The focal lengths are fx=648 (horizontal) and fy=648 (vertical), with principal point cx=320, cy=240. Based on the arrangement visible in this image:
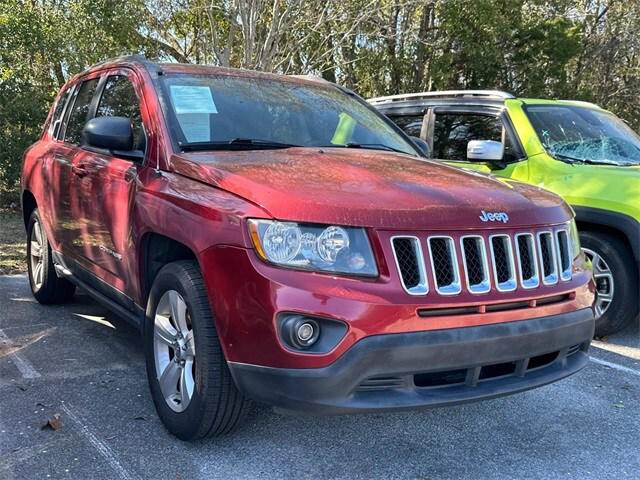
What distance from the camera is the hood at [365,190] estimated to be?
8.38ft

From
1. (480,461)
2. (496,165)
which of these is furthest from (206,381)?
(496,165)

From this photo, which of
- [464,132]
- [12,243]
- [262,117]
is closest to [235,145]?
[262,117]

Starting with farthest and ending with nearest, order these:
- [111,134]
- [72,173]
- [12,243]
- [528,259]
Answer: [12,243] → [72,173] → [111,134] → [528,259]

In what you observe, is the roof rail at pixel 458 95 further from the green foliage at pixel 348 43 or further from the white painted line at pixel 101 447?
the green foliage at pixel 348 43

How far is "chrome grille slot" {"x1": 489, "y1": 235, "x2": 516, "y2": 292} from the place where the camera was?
2.73 metres

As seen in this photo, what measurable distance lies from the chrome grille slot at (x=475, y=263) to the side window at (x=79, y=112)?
313cm

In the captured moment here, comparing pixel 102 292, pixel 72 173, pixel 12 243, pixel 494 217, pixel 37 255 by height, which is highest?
pixel 494 217

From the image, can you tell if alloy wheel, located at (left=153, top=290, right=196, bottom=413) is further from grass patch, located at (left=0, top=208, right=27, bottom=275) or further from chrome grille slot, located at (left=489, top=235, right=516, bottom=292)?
grass patch, located at (left=0, top=208, right=27, bottom=275)

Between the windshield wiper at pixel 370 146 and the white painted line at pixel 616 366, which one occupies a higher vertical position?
the windshield wiper at pixel 370 146

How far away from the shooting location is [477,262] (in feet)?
8.86

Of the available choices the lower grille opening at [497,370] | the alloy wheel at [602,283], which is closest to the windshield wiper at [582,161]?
the alloy wheel at [602,283]

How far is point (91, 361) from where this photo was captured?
4207 mm

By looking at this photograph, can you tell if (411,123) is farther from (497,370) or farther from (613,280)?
(497,370)

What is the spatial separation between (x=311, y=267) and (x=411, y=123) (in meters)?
4.55
